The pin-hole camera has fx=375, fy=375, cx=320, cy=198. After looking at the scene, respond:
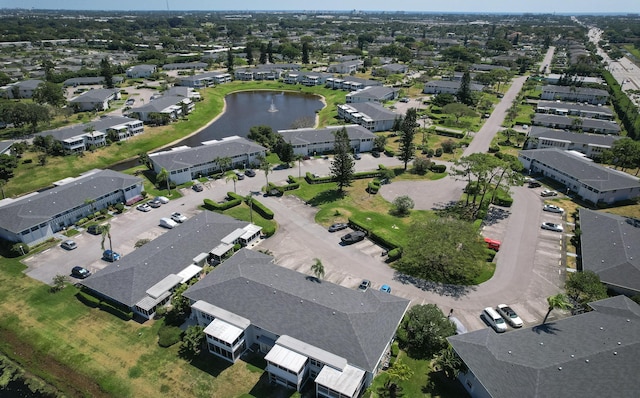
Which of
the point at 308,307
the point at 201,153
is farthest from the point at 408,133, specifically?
the point at 308,307

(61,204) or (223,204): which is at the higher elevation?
(61,204)

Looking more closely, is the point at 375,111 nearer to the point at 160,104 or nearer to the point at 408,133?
the point at 408,133

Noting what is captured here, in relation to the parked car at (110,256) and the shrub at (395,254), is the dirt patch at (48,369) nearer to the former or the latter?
the parked car at (110,256)

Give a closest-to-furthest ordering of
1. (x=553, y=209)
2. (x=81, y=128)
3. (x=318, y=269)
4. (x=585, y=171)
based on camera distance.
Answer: (x=318, y=269) → (x=553, y=209) → (x=585, y=171) → (x=81, y=128)

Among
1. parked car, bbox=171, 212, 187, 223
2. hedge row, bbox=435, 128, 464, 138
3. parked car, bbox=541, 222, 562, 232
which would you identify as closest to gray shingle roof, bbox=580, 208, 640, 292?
parked car, bbox=541, 222, 562, 232

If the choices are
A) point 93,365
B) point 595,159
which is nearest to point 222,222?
point 93,365

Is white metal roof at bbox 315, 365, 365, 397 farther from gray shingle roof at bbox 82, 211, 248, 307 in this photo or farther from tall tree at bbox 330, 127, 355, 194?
tall tree at bbox 330, 127, 355, 194

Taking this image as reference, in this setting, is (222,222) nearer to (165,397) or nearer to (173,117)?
(165,397)
